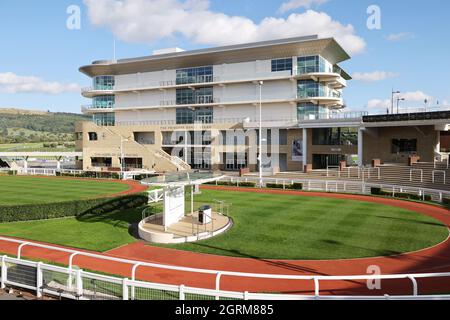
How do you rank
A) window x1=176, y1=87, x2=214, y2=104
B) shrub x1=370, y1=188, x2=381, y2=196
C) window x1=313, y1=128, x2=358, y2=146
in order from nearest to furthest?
1. shrub x1=370, y1=188, x2=381, y2=196
2. window x1=313, y1=128, x2=358, y2=146
3. window x1=176, y1=87, x2=214, y2=104

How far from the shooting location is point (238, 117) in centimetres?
5900

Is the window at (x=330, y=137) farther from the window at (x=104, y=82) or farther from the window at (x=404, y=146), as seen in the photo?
the window at (x=104, y=82)

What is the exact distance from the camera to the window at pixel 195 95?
61344 mm

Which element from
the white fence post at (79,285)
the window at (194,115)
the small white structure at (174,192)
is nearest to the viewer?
the white fence post at (79,285)

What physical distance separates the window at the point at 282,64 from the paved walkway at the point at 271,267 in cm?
4007

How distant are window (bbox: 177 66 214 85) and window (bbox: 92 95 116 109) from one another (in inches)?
613

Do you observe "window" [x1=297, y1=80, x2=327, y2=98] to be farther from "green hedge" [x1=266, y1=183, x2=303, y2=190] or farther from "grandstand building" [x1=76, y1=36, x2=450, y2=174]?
"green hedge" [x1=266, y1=183, x2=303, y2=190]

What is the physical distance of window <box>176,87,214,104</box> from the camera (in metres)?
61.3

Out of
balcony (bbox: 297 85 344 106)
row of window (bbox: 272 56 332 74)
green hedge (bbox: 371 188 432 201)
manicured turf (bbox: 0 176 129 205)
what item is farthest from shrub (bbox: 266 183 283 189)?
row of window (bbox: 272 56 332 74)

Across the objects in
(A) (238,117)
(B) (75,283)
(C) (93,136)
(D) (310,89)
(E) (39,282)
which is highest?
(D) (310,89)

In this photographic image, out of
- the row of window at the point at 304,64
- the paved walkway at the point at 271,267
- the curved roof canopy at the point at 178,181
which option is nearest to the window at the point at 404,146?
the row of window at the point at 304,64

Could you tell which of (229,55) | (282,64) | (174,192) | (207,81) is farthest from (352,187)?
(207,81)

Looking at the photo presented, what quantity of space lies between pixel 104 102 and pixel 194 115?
1999 centimetres

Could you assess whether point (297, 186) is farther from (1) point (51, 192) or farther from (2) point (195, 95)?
(2) point (195, 95)
